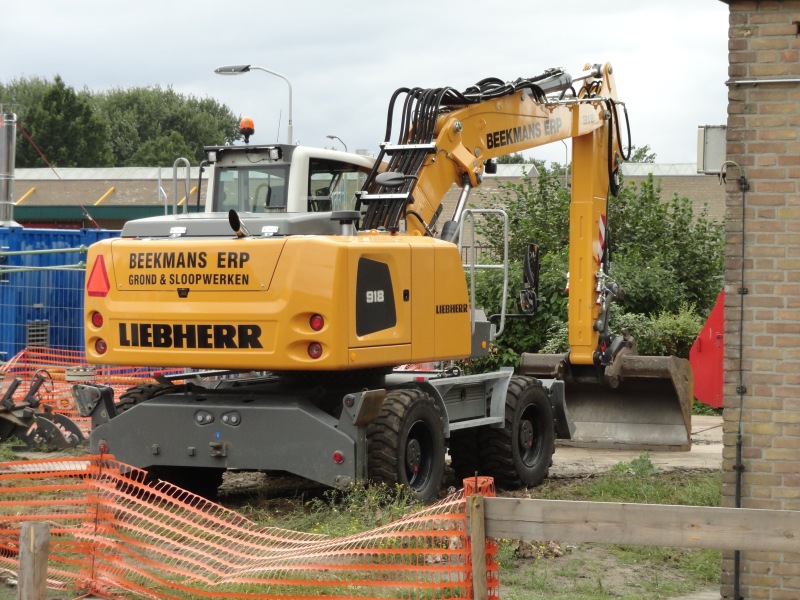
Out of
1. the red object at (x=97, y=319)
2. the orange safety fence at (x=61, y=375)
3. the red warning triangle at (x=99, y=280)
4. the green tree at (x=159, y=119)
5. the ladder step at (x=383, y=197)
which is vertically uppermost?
the green tree at (x=159, y=119)

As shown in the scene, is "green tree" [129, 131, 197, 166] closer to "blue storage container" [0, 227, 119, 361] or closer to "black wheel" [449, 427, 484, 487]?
"blue storage container" [0, 227, 119, 361]

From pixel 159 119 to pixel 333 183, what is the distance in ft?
255

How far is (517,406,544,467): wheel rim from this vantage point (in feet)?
42.5

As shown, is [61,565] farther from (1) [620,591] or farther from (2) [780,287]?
(2) [780,287]

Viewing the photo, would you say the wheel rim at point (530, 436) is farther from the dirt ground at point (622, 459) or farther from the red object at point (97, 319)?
the red object at point (97, 319)

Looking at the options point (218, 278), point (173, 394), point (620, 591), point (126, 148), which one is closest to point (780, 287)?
point (620, 591)

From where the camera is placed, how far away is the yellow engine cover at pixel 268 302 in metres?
10.3

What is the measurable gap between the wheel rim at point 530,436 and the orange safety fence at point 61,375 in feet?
12.2

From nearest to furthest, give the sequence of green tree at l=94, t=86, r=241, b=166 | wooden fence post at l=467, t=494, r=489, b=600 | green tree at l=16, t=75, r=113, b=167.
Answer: wooden fence post at l=467, t=494, r=489, b=600, green tree at l=16, t=75, r=113, b=167, green tree at l=94, t=86, r=241, b=166

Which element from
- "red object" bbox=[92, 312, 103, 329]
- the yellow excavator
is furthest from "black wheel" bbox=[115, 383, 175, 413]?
"red object" bbox=[92, 312, 103, 329]

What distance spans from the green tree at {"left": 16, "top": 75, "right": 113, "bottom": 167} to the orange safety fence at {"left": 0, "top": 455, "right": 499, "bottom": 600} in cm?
6640

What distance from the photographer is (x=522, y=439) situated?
12969 mm

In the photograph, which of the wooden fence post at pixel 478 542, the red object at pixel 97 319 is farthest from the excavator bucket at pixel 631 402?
the wooden fence post at pixel 478 542

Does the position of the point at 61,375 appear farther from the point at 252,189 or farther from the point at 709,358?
the point at 709,358
